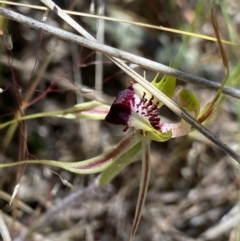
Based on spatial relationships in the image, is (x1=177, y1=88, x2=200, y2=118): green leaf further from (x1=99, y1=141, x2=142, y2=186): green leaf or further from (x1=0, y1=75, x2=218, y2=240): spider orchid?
(x1=99, y1=141, x2=142, y2=186): green leaf

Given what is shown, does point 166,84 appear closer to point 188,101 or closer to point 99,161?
point 188,101

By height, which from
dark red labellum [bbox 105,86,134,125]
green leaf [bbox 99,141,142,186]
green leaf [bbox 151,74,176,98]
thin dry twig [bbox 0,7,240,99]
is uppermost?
thin dry twig [bbox 0,7,240,99]

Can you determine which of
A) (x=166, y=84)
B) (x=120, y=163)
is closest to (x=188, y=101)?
(x=166, y=84)

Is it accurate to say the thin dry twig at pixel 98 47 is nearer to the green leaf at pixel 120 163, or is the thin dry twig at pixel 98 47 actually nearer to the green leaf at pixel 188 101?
the green leaf at pixel 188 101

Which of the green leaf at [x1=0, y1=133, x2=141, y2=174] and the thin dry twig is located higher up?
the thin dry twig

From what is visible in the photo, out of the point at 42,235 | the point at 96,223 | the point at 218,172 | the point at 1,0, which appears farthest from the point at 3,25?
the point at 218,172

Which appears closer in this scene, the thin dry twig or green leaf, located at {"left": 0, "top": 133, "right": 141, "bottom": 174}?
the thin dry twig

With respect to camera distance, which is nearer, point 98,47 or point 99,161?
point 98,47

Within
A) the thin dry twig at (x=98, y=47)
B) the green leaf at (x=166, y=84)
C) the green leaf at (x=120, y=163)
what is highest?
the thin dry twig at (x=98, y=47)

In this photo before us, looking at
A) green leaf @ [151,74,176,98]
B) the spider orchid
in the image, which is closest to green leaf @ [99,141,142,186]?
the spider orchid

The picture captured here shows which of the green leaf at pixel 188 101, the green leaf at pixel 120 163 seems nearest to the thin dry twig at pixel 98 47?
the green leaf at pixel 188 101

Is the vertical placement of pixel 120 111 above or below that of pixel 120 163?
above

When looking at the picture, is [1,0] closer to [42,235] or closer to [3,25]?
[3,25]
